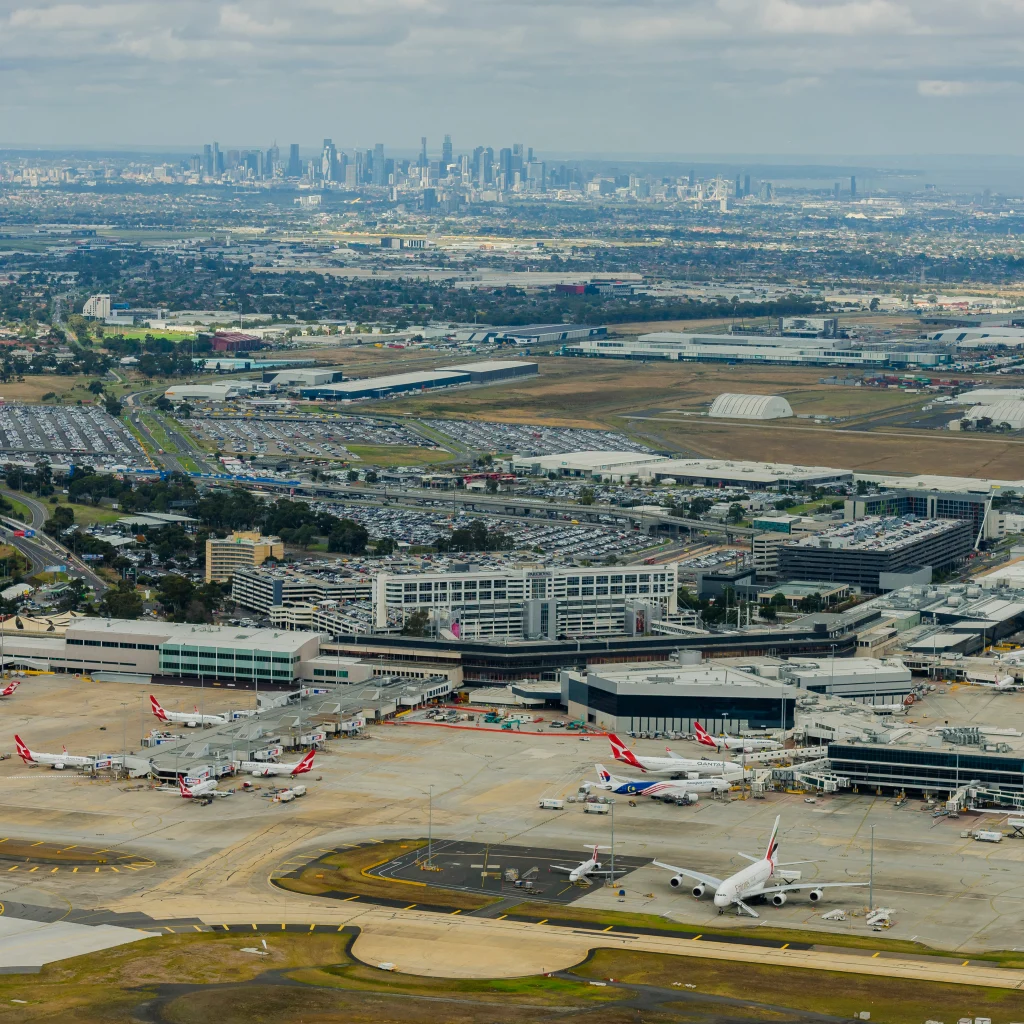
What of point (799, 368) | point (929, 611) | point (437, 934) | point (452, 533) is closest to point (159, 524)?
point (452, 533)

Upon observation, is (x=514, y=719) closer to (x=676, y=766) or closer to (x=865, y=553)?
(x=676, y=766)

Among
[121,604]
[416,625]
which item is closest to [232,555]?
[121,604]

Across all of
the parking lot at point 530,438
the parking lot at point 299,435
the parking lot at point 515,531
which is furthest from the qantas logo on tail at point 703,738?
the parking lot at point 530,438

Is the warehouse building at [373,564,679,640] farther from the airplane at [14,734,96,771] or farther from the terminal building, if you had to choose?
the airplane at [14,734,96,771]

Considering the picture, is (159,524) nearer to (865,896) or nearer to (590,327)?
(865,896)

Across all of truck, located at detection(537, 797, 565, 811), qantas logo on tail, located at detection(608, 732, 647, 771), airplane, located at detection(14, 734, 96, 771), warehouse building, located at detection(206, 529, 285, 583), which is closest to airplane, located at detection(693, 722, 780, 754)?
qantas logo on tail, located at detection(608, 732, 647, 771)

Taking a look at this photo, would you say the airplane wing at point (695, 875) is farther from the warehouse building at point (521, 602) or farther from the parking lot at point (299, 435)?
the parking lot at point (299, 435)

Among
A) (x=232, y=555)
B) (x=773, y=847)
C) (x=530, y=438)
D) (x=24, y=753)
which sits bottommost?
(x=24, y=753)
